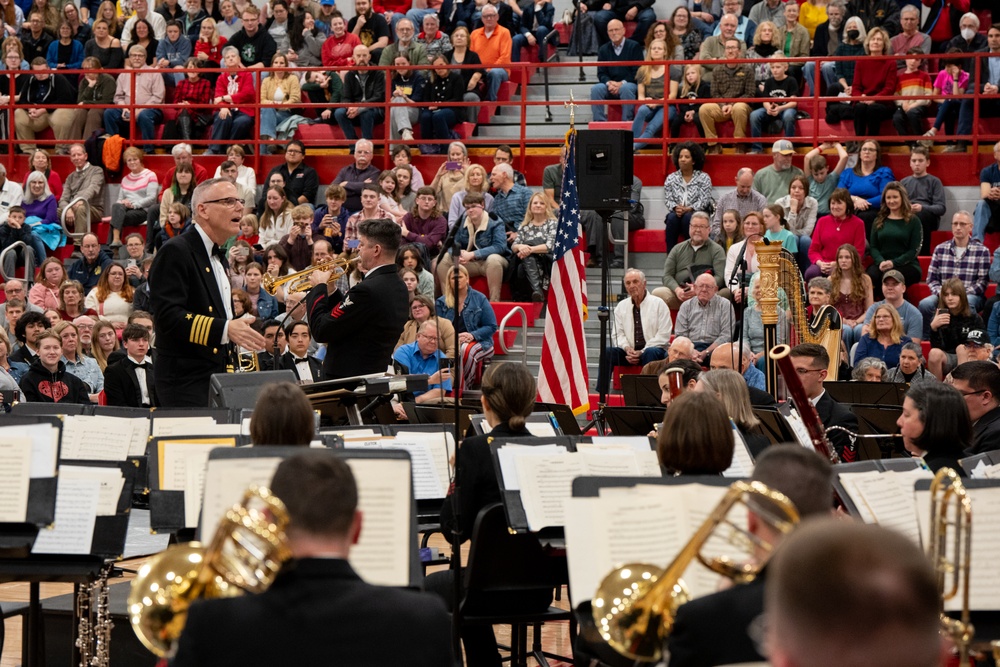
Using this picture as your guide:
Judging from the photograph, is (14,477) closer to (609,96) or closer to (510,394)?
(510,394)

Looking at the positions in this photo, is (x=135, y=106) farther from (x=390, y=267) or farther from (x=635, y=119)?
(x=390, y=267)

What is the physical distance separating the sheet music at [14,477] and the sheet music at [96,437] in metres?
1.25

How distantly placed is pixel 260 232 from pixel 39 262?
8.94 ft

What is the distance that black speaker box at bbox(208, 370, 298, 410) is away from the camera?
20.1 feet

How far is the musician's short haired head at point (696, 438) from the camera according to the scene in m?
4.34

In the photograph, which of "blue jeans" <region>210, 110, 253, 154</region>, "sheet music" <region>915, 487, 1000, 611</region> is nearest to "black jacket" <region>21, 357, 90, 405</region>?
"blue jeans" <region>210, 110, 253, 154</region>

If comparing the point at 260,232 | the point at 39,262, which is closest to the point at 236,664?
the point at 260,232

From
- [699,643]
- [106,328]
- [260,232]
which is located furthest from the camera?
[260,232]

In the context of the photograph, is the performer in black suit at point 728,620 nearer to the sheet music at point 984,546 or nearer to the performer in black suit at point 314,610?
the performer in black suit at point 314,610

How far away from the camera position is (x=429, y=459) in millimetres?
5918

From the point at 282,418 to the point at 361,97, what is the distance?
12511 mm

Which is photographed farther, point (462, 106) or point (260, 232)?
point (462, 106)

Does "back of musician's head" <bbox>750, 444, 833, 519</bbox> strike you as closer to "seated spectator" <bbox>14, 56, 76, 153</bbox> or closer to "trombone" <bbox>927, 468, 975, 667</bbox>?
"trombone" <bbox>927, 468, 975, 667</bbox>

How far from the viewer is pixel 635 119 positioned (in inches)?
603
